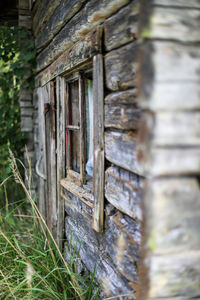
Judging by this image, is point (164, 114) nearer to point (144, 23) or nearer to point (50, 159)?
point (144, 23)

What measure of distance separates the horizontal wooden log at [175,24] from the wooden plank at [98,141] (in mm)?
856

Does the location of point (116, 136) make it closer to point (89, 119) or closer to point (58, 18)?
point (89, 119)

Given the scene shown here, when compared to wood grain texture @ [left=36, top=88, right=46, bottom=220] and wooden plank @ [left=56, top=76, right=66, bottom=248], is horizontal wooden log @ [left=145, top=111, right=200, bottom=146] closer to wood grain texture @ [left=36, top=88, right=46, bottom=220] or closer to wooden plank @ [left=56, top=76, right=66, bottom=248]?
wooden plank @ [left=56, top=76, right=66, bottom=248]

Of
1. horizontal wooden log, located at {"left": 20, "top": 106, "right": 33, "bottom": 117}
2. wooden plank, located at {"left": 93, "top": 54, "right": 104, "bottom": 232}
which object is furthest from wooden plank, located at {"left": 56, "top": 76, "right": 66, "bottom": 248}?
horizontal wooden log, located at {"left": 20, "top": 106, "right": 33, "bottom": 117}

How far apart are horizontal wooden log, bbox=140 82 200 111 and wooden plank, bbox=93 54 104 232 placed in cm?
87

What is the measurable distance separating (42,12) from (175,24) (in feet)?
9.52

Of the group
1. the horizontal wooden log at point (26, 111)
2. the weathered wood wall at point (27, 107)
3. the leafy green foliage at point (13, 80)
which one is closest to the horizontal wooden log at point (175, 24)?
the leafy green foliage at point (13, 80)

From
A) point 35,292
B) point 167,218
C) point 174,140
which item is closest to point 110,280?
point 35,292

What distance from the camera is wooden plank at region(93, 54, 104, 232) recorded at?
1.84m

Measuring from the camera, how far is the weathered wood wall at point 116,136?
1.51m

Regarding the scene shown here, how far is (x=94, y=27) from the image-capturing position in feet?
6.49

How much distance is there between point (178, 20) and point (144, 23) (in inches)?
4.8

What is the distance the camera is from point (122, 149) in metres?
1.62

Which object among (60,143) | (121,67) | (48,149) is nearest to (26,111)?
(48,149)
